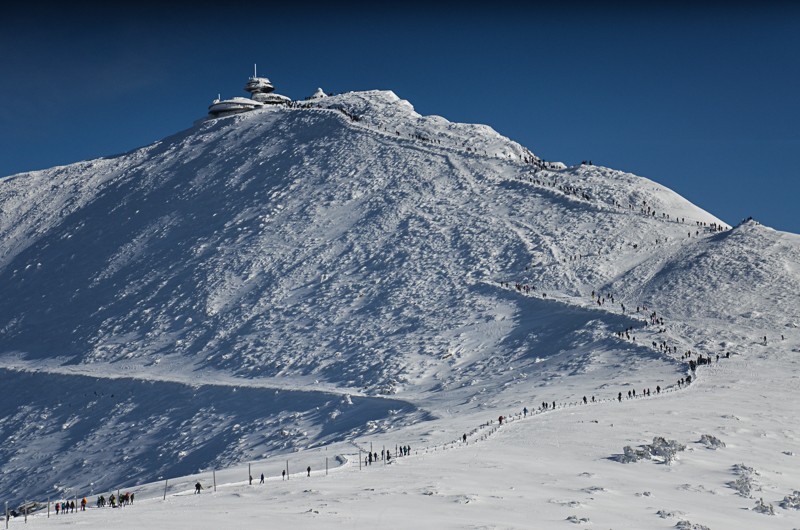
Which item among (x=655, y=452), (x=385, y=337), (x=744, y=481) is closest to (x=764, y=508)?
(x=744, y=481)

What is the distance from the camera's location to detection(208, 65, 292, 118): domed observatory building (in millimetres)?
125750

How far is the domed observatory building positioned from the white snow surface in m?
5.25

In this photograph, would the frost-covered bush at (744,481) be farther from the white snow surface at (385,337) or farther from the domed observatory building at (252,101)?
the domed observatory building at (252,101)

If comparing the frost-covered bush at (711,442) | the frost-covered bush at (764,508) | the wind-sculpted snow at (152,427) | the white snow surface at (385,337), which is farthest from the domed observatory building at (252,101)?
the frost-covered bush at (764,508)

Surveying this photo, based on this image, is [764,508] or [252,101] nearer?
[764,508]

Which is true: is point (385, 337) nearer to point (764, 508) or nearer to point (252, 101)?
point (764, 508)

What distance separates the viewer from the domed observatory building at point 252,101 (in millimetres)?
125750

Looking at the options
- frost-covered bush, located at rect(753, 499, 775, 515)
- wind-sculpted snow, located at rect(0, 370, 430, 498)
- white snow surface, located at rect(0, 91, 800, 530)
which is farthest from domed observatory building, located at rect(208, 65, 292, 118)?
frost-covered bush, located at rect(753, 499, 775, 515)

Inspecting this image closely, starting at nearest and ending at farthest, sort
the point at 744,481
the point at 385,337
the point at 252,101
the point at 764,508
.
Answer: the point at 764,508
the point at 744,481
the point at 385,337
the point at 252,101

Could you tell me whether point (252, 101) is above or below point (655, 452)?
above

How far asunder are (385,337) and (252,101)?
202ft

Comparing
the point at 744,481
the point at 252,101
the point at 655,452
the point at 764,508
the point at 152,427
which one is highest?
the point at 252,101

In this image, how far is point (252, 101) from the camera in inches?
4990

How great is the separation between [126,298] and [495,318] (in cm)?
3497
